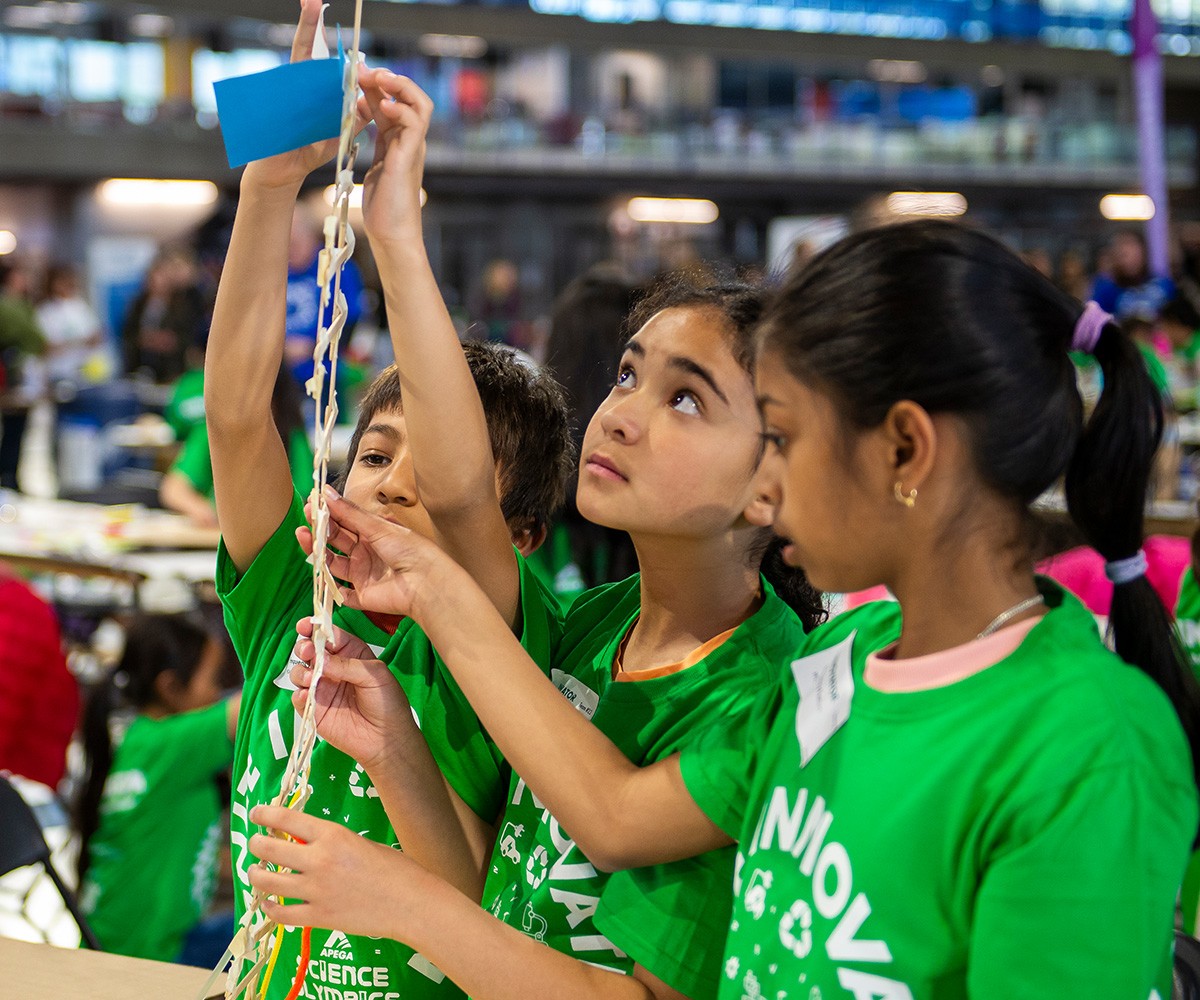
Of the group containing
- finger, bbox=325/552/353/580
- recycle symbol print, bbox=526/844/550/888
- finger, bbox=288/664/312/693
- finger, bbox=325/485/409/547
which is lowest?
recycle symbol print, bbox=526/844/550/888

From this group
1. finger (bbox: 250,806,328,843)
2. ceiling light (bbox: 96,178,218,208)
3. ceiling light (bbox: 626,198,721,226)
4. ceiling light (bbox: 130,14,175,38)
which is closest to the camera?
finger (bbox: 250,806,328,843)

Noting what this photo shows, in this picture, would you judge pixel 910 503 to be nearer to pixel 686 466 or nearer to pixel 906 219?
pixel 906 219

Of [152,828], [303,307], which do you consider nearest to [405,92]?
[152,828]

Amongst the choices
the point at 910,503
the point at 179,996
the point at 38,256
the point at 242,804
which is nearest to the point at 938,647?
the point at 910,503

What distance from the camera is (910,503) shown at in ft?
3.05

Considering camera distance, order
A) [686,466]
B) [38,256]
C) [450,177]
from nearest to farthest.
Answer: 1. [686,466]
2. [38,256]
3. [450,177]

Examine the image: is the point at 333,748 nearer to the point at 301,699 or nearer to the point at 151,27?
the point at 301,699

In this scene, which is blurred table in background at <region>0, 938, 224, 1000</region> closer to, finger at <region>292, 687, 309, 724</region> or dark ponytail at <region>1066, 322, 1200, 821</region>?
finger at <region>292, 687, 309, 724</region>

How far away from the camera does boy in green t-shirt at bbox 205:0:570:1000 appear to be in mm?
1167

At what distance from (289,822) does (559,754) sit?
0.70 feet

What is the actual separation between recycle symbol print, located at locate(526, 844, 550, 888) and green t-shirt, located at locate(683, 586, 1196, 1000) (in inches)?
9.5

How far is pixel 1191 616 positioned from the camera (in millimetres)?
2336

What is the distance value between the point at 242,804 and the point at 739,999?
61 cm

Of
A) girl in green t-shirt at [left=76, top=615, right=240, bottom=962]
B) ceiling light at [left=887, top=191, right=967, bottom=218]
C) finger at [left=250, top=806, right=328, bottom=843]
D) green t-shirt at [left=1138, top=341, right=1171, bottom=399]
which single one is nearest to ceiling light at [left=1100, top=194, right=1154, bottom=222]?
green t-shirt at [left=1138, top=341, right=1171, bottom=399]
